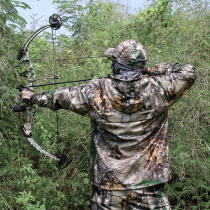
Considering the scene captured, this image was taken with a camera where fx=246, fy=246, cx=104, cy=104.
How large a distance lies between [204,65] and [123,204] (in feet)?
6.70

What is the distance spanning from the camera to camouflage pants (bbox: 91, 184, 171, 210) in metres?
1.91

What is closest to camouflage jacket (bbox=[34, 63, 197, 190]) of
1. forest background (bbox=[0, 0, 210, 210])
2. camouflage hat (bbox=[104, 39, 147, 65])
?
camouflage hat (bbox=[104, 39, 147, 65])

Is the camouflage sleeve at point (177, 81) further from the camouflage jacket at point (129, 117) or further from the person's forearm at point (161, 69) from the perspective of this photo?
the person's forearm at point (161, 69)

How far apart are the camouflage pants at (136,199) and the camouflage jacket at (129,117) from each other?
5 centimetres

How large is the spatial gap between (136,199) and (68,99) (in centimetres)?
95

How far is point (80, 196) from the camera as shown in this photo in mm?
3209

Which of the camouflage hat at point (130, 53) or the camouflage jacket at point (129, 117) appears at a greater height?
the camouflage hat at point (130, 53)

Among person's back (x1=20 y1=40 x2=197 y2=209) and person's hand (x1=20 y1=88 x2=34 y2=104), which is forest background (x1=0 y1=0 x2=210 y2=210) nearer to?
person's back (x1=20 y1=40 x2=197 y2=209)

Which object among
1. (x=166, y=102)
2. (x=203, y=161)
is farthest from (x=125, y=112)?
(x=203, y=161)

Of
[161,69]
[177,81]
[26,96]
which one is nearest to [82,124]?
[26,96]

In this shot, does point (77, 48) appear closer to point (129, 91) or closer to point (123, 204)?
point (129, 91)

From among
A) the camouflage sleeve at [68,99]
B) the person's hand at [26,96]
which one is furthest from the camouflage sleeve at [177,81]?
the person's hand at [26,96]

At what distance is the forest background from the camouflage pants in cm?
75

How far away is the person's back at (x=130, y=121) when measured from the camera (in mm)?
1910
